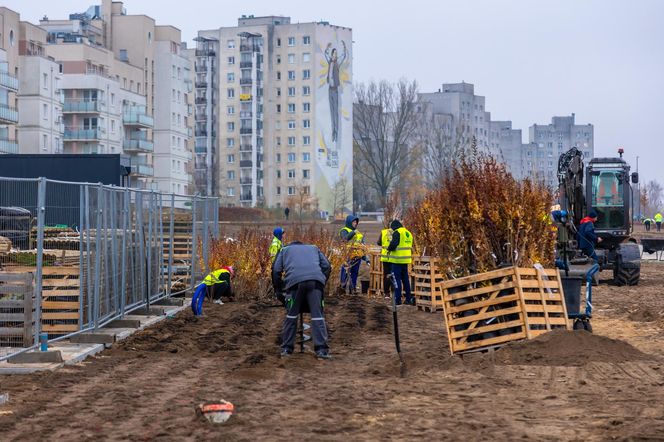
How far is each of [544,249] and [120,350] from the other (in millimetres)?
5818

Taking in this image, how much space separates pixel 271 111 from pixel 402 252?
116m

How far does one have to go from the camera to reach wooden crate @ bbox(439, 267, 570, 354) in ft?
47.9

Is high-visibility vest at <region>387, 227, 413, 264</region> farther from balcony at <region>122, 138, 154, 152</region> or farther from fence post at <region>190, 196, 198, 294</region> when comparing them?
balcony at <region>122, 138, 154, 152</region>

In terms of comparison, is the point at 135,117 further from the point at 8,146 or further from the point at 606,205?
the point at 606,205

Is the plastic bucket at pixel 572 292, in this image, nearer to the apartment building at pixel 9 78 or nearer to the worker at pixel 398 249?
the worker at pixel 398 249

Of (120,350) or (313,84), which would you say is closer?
(120,350)

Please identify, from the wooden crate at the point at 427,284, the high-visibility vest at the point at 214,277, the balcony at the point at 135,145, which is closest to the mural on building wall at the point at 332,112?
the balcony at the point at 135,145

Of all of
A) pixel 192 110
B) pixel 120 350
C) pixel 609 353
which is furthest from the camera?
pixel 192 110

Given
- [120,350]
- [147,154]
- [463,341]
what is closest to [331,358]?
[463,341]

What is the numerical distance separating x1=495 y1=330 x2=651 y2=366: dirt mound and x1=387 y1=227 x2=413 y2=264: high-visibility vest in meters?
9.04

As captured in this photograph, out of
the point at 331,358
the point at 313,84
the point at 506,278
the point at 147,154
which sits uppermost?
the point at 313,84

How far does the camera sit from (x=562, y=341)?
564 inches

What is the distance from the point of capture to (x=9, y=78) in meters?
78.4

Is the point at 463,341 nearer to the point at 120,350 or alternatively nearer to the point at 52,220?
the point at 120,350
